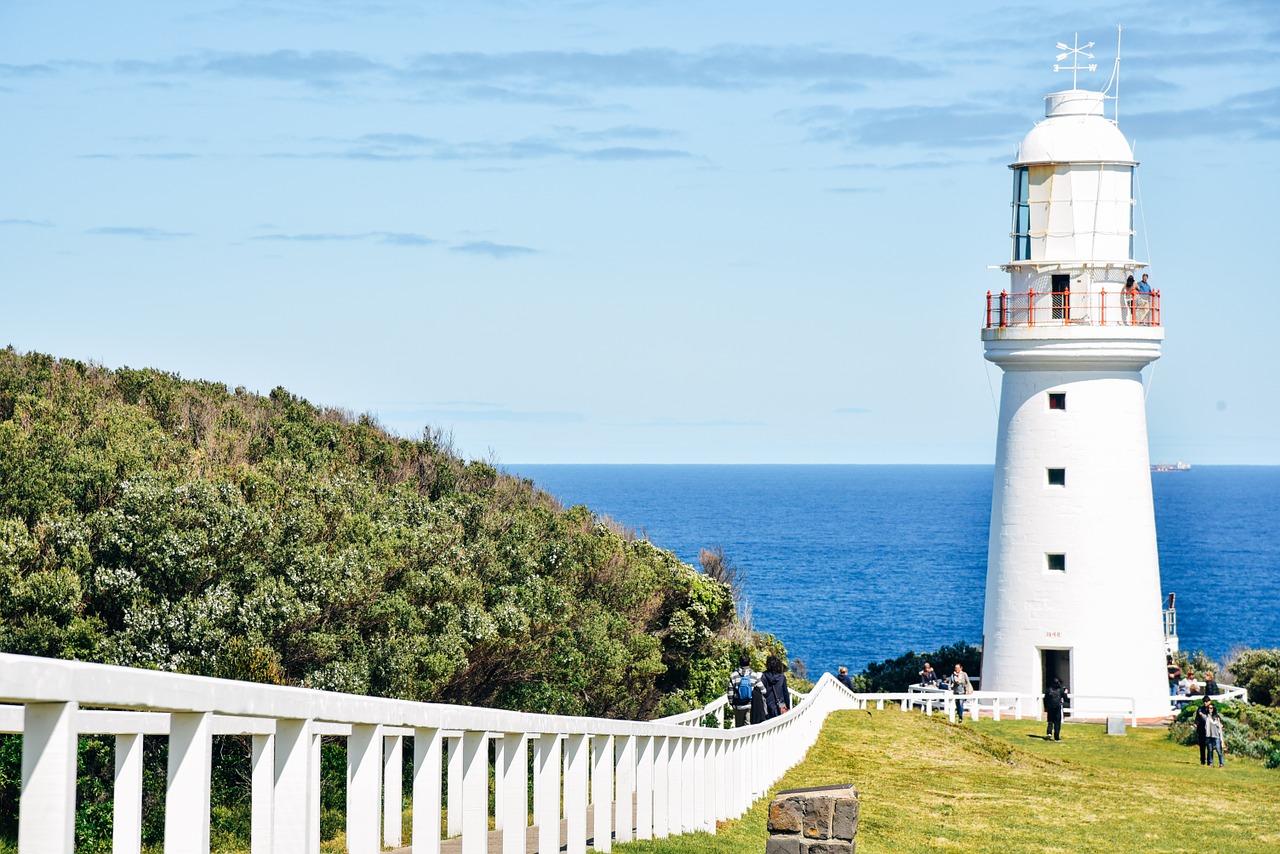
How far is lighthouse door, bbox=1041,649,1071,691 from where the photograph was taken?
3429cm

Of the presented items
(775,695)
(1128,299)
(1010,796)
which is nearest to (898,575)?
(1128,299)

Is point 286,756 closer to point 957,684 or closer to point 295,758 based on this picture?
point 295,758

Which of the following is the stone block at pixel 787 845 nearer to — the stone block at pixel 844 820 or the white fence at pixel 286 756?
the stone block at pixel 844 820

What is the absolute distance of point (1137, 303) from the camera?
34688mm

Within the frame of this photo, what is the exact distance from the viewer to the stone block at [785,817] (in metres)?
10.6

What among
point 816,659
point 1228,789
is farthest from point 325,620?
point 816,659

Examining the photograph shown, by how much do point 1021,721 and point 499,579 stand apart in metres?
15.5

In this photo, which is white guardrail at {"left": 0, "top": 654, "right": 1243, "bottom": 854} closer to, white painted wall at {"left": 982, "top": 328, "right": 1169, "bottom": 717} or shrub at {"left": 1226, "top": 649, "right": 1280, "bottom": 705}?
white painted wall at {"left": 982, "top": 328, "right": 1169, "bottom": 717}

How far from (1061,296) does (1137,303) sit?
1733mm

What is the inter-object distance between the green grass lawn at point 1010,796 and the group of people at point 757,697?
2.79 ft

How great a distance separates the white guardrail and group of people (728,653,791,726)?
8.77 metres

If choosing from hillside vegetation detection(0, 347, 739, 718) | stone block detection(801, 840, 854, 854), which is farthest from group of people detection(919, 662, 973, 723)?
stone block detection(801, 840, 854, 854)

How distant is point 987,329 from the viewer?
3547cm

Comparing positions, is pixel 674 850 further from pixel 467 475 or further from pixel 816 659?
pixel 816 659
